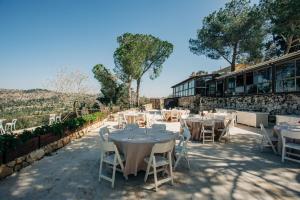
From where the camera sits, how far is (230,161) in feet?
16.9

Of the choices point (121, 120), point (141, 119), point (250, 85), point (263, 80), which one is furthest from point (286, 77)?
point (121, 120)

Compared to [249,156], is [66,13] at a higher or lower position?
higher

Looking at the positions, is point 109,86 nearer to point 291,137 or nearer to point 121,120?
point 121,120

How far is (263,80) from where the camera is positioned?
13.1m

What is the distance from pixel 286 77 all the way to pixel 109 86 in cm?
1749

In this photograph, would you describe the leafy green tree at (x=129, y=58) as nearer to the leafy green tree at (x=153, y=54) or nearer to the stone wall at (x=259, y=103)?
the leafy green tree at (x=153, y=54)

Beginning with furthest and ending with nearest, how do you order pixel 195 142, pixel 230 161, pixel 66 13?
pixel 66 13
pixel 195 142
pixel 230 161

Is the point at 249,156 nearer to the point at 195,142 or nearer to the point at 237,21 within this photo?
the point at 195,142

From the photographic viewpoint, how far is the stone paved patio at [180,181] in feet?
11.2

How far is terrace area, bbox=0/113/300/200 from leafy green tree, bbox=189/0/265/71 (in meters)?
16.0

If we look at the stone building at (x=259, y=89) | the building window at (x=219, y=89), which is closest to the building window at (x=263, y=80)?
the stone building at (x=259, y=89)

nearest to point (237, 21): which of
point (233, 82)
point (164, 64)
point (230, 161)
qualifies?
point (233, 82)

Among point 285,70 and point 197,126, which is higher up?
point 285,70

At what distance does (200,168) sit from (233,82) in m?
13.8
